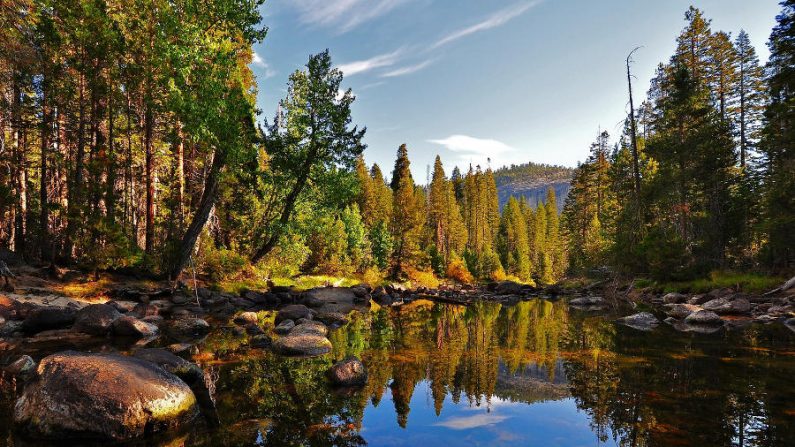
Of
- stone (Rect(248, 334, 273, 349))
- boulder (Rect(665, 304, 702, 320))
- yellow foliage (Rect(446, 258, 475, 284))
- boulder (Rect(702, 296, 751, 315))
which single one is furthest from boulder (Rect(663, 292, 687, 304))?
yellow foliage (Rect(446, 258, 475, 284))

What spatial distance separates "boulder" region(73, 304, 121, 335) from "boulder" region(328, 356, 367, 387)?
8694 mm

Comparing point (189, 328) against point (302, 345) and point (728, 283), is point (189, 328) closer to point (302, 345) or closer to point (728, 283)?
point (302, 345)

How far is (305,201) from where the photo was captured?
21.3m

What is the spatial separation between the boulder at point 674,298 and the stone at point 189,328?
941 inches

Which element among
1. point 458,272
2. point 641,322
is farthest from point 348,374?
point 458,272

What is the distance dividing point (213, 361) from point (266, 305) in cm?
1446

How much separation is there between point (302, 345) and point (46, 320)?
8.43 meters

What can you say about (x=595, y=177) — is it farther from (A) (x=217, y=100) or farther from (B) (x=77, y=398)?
(B) (x=77, y=398)

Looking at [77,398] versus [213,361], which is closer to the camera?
[77,398]

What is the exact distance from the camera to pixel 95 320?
41.2 ft

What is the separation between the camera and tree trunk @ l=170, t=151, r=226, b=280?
18.0m

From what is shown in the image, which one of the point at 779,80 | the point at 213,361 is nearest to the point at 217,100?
the point at 213,361

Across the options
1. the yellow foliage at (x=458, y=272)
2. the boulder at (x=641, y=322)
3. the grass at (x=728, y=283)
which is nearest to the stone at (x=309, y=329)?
the boulder at (x=641, y=322)

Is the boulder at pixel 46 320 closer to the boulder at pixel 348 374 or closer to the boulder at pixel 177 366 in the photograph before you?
the boulder at pixel 177 366
